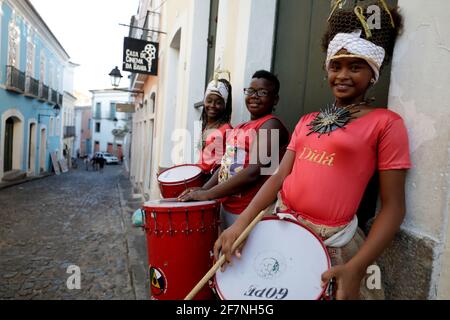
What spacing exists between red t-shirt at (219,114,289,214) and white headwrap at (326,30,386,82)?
0.79 m

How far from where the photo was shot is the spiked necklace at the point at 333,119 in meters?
1.46

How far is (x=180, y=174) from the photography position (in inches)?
111

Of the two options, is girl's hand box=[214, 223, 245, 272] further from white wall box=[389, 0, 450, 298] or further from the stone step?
the stone step

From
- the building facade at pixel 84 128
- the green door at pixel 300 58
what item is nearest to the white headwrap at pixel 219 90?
the green door at pixel 300 58

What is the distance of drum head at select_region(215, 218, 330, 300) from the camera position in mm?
1265

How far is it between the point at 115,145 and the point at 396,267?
44.1 m

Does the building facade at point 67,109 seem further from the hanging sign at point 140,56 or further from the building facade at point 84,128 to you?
the hanging sign at point 140,56

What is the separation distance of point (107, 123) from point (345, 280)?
4496 cm

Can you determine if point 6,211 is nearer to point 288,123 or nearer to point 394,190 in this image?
point 288,123

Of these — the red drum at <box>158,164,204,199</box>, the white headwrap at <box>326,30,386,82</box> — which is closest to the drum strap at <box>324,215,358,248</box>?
the white headwrap at <box>326,30,386,82</box>

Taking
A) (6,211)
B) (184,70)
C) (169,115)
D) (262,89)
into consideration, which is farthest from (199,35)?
(6,211)

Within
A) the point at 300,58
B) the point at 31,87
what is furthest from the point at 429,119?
the point at 31,87

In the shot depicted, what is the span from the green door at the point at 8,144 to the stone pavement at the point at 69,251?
756 centimetres

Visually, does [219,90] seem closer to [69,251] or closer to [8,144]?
[69,251]
